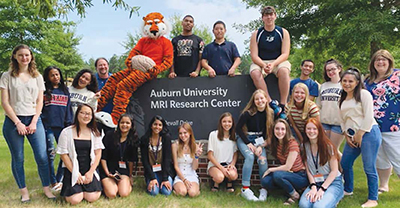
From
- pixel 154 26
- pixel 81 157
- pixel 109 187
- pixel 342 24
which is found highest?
pixel 342 24

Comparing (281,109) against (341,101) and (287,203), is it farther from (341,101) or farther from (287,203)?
(287,203)

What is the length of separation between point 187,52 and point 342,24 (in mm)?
7285

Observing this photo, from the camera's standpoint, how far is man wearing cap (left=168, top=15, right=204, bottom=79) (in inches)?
194

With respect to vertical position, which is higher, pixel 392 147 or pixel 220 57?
pixel 220 57

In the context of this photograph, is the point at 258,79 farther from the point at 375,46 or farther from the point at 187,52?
the point at 375,46

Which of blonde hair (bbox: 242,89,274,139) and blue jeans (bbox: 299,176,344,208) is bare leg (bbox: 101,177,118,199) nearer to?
blonde hair (bbox: 242,89,274,139)

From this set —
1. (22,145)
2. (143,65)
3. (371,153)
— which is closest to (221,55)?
(143,65)

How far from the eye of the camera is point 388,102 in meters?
3.60

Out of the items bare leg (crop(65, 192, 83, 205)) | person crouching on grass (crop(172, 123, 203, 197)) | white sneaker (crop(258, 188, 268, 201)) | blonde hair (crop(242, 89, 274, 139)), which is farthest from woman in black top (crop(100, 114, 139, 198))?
white sneaker (crop(258, 188, 268, 201))

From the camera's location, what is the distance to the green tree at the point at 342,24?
8736mm

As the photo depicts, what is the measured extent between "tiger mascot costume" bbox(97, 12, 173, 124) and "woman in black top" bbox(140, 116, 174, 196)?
85 cm

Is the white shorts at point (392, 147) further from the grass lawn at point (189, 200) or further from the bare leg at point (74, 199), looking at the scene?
the bare leg at point (74, 199)

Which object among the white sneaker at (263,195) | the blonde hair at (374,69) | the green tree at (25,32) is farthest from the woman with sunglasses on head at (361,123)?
the green tree at (25,32)

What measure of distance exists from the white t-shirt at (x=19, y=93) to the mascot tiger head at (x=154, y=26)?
187cm
